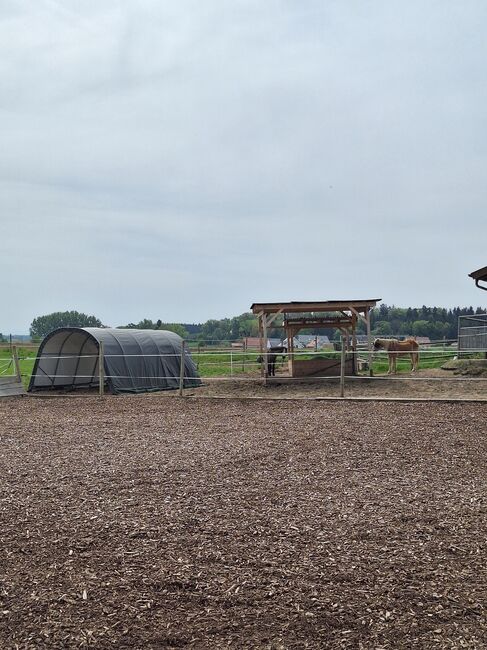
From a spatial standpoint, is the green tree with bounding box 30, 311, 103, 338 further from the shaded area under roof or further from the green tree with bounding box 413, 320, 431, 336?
the shaded area under roof

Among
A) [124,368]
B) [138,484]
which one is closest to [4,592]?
[138,484]

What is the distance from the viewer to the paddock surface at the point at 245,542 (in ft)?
10.0

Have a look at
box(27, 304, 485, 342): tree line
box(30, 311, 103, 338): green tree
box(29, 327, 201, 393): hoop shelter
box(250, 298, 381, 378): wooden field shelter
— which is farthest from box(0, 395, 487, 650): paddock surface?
box(30, 311, 103, 338): green tree

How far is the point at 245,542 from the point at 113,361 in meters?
12.2

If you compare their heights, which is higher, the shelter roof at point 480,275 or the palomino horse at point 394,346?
the shelter roof at point 480,275

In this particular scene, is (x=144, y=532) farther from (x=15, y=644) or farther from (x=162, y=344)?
(x=162, y=344)

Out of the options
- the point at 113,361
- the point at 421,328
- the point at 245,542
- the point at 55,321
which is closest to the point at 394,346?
the point at 113,361

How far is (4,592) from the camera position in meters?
3.43

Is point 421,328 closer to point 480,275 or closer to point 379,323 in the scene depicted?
point 379,323

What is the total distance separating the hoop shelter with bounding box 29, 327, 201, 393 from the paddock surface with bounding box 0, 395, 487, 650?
7723 millimetres

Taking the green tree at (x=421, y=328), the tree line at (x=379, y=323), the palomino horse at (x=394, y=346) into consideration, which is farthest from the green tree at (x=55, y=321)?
the palomino horse at (x=394, y=346)

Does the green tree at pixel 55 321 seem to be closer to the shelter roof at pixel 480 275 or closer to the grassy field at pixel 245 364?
the grassy field at pixel 245 364

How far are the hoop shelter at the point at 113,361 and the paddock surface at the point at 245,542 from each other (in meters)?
7.72

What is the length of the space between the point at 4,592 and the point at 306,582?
68.1 inches
